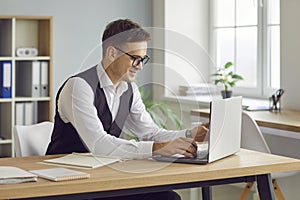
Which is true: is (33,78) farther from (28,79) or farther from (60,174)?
(60,174)

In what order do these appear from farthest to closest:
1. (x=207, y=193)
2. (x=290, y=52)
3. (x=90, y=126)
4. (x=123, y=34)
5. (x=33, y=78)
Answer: (x=33, y=78) → (x=290, y=52) → (x=207, y=193) → (x=123, y=34) → (x=90, y=126)

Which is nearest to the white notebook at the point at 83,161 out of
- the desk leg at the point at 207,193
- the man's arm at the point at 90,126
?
the man's arm at the point at 90,126

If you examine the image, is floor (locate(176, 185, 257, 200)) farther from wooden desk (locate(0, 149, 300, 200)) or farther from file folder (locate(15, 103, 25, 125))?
wooden desk (locate(0, 149, 300, 200))

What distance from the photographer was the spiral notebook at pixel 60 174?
1.93 meters

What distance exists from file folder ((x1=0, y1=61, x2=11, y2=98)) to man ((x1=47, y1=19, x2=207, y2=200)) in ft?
6.15

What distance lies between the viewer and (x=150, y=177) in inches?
79.2

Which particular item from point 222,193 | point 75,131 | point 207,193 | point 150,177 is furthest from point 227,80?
point 150,177

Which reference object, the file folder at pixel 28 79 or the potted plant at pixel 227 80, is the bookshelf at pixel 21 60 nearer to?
the file folder at pixel 28 79

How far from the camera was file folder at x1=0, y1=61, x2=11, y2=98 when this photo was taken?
171 inches

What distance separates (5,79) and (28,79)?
8.2 inches

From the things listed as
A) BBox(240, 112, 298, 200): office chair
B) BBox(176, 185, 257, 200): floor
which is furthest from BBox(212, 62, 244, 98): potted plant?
BBox(240, 112, 298, 200): office chair

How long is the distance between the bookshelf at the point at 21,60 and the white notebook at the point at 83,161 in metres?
2.16

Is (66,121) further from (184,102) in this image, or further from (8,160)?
(184,102)

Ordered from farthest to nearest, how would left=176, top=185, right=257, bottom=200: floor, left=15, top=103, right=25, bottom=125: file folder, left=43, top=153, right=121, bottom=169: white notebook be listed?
left=15, top=103, right=25, bottom=125: file folder, left=176, top=185, right=257, bottom=200: floor, left=43, top=153, right=121, bottom=169: white notebook
